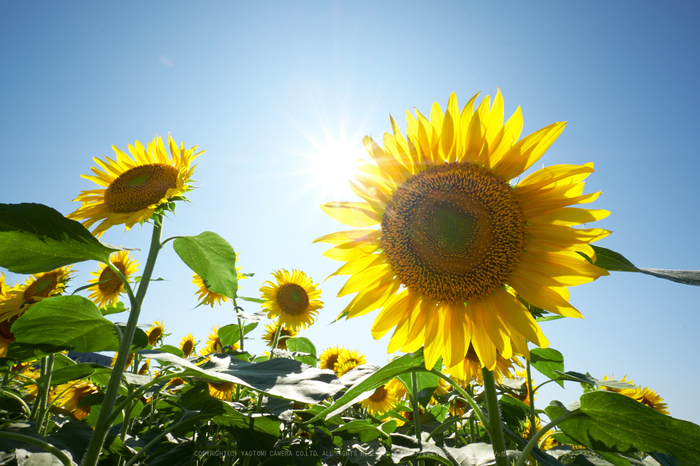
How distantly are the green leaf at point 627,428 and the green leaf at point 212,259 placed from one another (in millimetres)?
1746

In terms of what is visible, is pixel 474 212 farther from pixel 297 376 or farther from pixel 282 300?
pixel 282 300

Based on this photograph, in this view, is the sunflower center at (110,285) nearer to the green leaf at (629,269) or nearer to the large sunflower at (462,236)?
the large sunflower at (462,236)

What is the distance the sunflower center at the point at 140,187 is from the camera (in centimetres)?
238

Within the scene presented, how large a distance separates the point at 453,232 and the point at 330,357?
524 centimetres

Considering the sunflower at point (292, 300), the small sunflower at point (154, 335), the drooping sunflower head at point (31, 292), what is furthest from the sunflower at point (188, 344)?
the drooping sunflower head at point (31, 292)

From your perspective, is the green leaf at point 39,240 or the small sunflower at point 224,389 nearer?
the green leaf at point 39,240

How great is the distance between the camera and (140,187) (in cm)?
249

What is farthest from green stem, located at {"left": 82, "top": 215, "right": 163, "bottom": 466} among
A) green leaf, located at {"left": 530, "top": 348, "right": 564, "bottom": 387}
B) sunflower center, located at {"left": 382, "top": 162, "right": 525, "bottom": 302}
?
green leaf, located at {"left": 530, "top": 348, "right": 564, "bottom": 387}

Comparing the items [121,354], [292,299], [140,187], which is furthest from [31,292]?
[292,299]

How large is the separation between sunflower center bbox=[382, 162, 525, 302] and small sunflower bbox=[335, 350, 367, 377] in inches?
171

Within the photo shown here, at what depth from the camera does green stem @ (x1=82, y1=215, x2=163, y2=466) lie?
1635mm

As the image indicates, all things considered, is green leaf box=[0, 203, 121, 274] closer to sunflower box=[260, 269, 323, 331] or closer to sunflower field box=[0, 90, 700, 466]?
sunflower field box=[0, 90, 700, 466]

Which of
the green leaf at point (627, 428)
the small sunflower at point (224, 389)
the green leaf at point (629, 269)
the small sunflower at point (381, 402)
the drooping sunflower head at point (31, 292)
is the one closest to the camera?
the green leaf at point (629, 269)

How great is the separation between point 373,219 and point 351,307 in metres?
0.46
